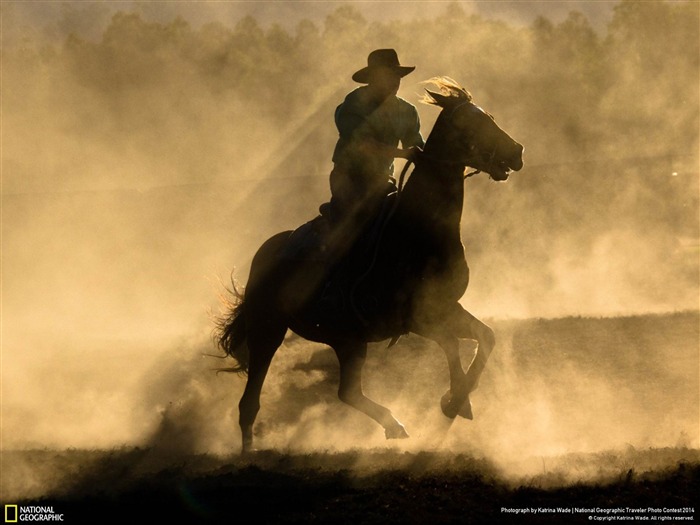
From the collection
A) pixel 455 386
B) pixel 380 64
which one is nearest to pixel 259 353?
pixel 455 386

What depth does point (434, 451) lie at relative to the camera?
7637mm

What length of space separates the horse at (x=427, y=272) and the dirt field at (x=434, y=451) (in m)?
0.67

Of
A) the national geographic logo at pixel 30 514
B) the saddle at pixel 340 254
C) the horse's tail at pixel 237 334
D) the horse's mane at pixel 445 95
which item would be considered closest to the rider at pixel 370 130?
the saddle at pixel 340 254

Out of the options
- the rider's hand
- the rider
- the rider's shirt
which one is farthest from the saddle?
the rider's hand

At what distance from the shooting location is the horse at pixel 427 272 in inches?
302

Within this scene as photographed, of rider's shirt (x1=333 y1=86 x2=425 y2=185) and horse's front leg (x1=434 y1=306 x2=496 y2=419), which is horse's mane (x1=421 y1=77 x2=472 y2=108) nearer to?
rider's shirt (x1=333 y1=86 x2=425 y2=185)

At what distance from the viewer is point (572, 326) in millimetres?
13328

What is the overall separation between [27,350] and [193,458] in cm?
688

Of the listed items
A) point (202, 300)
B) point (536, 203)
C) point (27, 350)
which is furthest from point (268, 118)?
point (27, 350)

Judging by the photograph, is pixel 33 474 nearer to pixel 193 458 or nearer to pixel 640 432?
pixel 193 458

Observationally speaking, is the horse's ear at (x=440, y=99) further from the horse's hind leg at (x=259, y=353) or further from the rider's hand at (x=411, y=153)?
the horse's hind leg at (x=259, y=353)

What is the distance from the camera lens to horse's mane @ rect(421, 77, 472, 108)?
25.3ft

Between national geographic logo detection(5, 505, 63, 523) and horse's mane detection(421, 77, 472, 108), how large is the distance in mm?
3755

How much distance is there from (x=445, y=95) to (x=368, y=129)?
0.68 m
